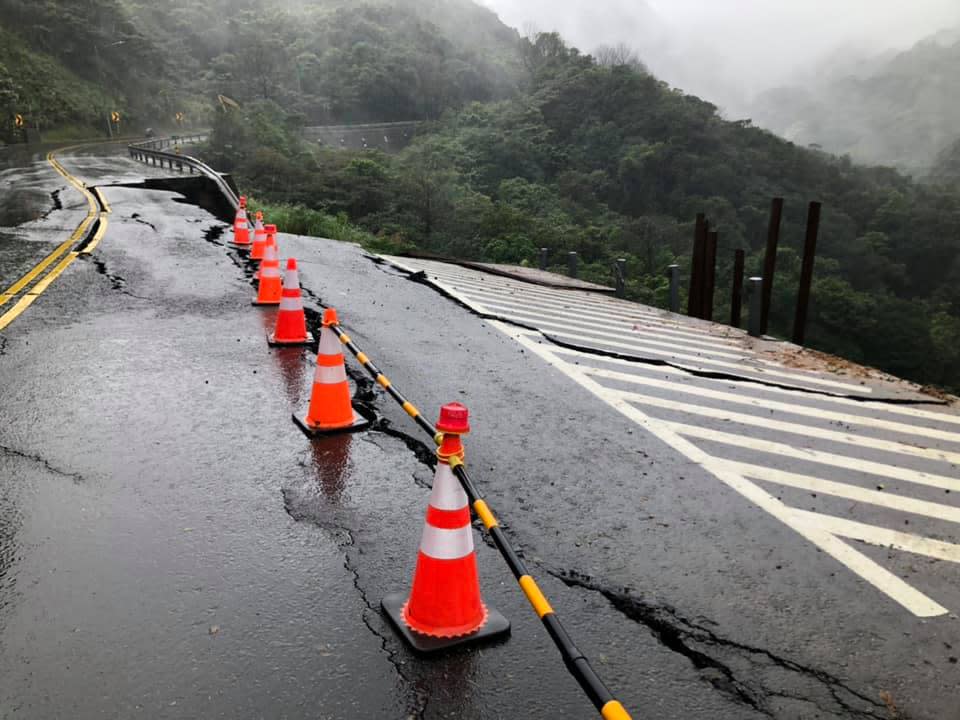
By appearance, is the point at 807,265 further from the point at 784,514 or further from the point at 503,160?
the point at 503,160

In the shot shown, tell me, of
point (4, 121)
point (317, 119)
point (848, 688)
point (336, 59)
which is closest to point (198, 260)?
point (848, 688)

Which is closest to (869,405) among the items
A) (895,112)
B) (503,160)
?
(503,160)

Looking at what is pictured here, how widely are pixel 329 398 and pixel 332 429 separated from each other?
0.23 metres

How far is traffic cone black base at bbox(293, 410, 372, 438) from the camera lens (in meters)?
5.65

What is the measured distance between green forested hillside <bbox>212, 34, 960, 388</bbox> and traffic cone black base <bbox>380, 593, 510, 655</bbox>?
78.7ft

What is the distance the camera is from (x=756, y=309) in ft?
38.2

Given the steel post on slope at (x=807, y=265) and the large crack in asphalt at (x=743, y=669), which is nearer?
the large crack in asphalt at (x=743, y=669)

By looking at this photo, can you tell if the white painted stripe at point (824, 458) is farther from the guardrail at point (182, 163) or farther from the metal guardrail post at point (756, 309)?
the guardrail at point (182, 163)

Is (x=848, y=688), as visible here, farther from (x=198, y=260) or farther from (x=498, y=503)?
(x=198, y=260)

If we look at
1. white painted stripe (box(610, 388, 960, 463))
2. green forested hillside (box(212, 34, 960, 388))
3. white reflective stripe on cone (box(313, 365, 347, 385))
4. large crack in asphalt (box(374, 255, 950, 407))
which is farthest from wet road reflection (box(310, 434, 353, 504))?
green forested hillside (box(212, 34, 960, 388))

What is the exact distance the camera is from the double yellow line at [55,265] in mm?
9094

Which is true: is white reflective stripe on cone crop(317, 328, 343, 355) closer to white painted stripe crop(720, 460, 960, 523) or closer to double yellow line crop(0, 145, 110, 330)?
white painted stripe crop(720, 460, 960, 523)

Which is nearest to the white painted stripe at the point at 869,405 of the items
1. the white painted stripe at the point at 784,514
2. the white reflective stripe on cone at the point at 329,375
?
the white painted stripe at the point at 784,514

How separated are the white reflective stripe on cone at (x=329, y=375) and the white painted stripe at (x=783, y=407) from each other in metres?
3.36
